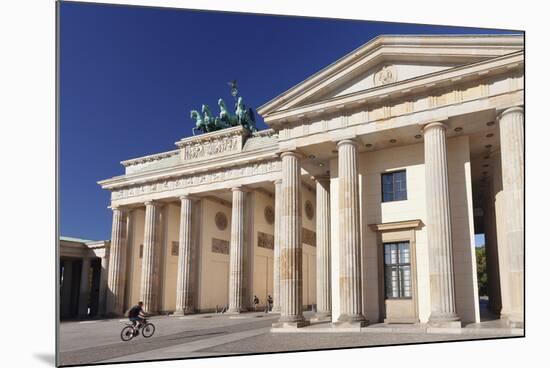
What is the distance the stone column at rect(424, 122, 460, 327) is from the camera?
16.5 meters

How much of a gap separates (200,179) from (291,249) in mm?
15733

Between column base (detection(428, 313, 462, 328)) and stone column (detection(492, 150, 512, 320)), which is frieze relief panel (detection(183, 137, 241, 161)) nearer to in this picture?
stone column (detection(492, 150, 512, 320))

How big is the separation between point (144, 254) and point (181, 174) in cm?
623

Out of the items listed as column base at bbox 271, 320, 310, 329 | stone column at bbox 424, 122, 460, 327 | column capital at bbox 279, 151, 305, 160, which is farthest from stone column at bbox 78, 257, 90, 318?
A: stone column at bbox 424, 122, 460, 327

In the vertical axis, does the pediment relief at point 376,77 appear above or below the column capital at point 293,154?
above

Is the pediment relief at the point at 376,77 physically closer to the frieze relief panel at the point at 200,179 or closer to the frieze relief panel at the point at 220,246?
the frieze relief panel at the point at 200,179

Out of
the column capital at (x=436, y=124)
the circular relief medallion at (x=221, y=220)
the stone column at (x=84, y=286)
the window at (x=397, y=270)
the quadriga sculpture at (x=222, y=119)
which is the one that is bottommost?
the stone column at (x=84, y=286)

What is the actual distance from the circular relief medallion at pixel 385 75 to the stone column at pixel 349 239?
2529 mm

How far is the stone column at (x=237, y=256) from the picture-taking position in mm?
30391

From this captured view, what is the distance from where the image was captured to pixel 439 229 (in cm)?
1711

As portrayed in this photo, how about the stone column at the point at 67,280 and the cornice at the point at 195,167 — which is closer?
the cornice at the point at 195,167

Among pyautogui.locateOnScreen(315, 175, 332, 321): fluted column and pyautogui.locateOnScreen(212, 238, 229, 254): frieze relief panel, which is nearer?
pyautogui.locateOnScreen(315, 175, 332, 321): fluted column

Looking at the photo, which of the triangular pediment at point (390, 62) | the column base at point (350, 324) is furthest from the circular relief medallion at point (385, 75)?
the column base at point (350, 324)

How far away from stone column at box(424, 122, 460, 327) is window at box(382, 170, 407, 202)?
222cm
